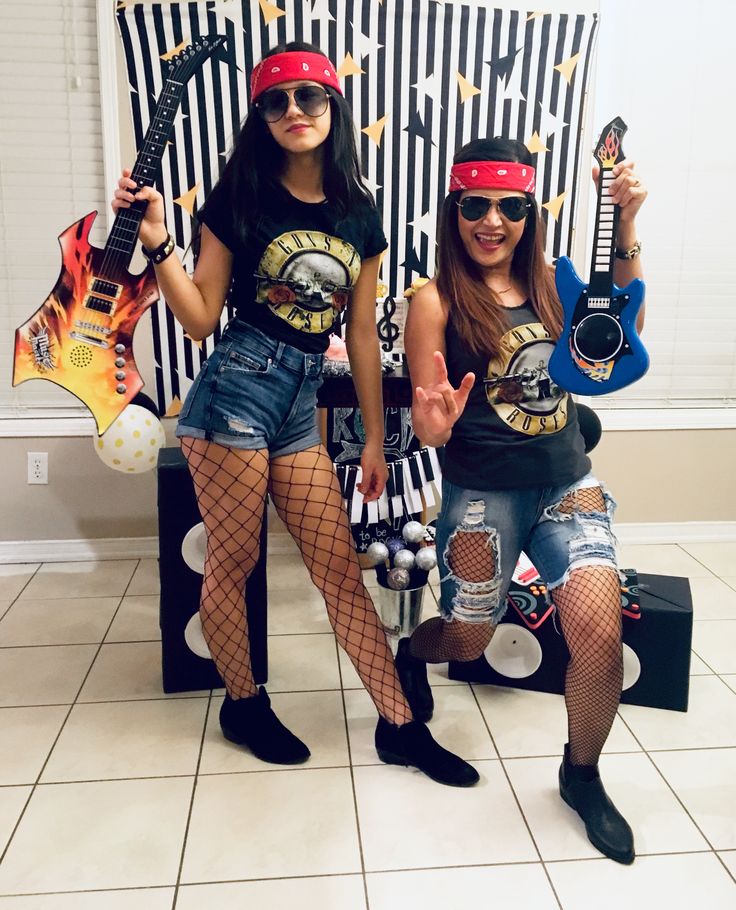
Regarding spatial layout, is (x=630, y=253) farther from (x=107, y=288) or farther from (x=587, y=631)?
(x=107, y=288)

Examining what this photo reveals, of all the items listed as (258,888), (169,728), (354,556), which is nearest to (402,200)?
(354,556)

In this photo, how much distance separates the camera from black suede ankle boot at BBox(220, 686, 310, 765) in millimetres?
1905

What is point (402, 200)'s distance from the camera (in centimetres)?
299

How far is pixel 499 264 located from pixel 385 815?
1.19 m

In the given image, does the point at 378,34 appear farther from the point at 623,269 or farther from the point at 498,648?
the point at 498,648

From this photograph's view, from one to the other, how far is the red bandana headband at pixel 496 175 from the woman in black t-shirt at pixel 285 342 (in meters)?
0.22

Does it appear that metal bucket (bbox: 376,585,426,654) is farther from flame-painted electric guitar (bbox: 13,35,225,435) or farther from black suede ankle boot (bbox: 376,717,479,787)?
flame-painted electric guitar (bbox: 13,35,225,435)

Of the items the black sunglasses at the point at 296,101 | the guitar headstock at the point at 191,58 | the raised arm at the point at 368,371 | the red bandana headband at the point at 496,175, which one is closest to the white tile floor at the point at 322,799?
the raised arm at the point at 368,371

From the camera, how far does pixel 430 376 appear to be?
165 cm

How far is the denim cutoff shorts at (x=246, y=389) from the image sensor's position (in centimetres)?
167

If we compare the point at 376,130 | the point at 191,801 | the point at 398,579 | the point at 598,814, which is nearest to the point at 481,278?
the point at 398,579

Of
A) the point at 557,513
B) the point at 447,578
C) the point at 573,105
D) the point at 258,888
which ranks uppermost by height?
the point at 573,105

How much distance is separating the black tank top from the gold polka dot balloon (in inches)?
49.7

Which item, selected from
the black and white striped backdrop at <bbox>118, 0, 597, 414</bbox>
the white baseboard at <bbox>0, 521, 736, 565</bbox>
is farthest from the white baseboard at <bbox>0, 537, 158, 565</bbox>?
the black and white striped backdrop at <bbox>118, 0, 597, 414</bbox>
